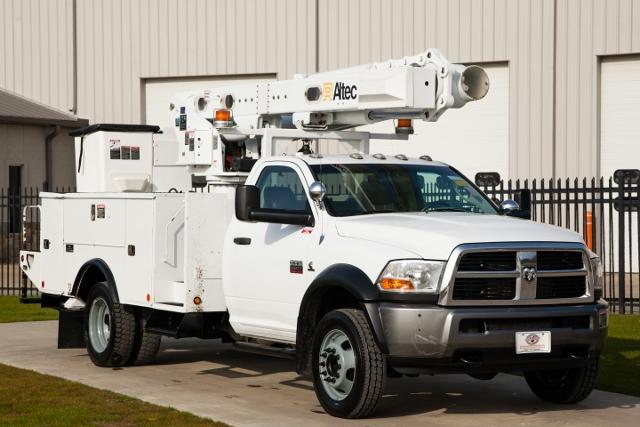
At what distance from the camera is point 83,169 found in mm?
13508

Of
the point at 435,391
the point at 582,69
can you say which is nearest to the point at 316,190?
the point at 435,391

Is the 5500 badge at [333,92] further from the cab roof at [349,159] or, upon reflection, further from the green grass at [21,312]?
the green grass at [21,312]

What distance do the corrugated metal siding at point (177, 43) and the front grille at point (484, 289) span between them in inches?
834

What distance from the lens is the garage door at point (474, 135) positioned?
1113 inches

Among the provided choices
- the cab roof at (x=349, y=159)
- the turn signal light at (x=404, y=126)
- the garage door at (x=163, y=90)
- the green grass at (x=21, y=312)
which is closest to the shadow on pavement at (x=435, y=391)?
the cab roof at (x=349, y=159)

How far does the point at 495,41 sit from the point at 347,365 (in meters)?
19.3

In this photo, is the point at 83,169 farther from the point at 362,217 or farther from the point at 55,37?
the point at 55,37

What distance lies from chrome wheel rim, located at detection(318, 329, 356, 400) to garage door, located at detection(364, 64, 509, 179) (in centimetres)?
1889

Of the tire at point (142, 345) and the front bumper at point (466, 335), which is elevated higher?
the front bumper at point (466, 335)

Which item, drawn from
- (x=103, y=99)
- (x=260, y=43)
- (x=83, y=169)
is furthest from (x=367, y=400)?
(x=103, y=99)

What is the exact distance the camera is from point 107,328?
12594mm

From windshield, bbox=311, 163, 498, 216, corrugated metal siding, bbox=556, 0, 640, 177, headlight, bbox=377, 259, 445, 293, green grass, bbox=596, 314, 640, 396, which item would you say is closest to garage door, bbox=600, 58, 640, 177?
corrugated metal siding, bbox=556, 0, 640, 177

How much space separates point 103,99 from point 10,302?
13.3 metres

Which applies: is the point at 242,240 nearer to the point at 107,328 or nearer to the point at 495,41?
the point at 107,328
